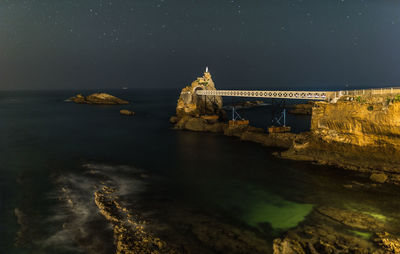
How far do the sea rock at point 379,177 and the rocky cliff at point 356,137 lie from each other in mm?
524

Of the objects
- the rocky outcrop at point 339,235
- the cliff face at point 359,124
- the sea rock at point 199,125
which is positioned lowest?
the rocky outcrop at point 339,235

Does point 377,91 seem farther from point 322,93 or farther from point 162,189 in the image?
point 162,189

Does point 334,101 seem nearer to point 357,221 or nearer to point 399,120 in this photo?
point 399,120

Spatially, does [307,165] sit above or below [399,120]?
below

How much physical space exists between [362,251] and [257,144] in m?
18.8

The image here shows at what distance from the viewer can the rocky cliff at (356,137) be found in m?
17.8

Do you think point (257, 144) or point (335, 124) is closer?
point (335, 124)

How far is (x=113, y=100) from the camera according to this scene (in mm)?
85688

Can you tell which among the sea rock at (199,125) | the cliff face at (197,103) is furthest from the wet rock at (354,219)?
the cliff face at (197,103)

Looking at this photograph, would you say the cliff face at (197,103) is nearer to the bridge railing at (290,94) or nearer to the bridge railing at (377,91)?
the bridge railing at (290,94)

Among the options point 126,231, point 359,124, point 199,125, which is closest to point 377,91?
point 359,124

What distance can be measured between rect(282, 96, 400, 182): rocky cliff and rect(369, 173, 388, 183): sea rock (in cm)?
52

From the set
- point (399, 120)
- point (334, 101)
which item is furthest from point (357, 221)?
point (334, 101)

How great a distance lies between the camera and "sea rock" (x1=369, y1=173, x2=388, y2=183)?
16.5m
